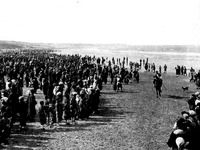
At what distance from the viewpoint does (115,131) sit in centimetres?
1296

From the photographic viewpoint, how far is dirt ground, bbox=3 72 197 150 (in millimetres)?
11109

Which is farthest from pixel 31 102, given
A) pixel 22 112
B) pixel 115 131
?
pixel 115 131

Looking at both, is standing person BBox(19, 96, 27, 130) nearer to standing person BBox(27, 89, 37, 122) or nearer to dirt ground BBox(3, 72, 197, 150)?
dirt ground BBox(3, 72, 197, 150)

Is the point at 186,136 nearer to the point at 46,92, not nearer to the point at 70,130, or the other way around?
the point at 70,130

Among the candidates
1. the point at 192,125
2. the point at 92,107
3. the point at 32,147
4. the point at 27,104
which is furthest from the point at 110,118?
the point at 192,125

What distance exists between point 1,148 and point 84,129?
13.1ft

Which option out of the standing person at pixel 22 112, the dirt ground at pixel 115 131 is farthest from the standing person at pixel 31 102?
the standing person at pixel 22 112

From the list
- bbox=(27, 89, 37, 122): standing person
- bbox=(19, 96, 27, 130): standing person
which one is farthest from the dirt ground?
bbox=(27, 89, 37, 122): standing person

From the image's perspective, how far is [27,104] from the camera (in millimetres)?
13867

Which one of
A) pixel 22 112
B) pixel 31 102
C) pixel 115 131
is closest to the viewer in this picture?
pixel 22 112

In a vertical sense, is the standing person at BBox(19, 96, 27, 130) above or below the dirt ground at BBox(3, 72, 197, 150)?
above

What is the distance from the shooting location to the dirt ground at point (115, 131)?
1111 cm

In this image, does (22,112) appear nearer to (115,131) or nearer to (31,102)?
(31,102)

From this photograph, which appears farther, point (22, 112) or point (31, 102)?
point (31, 102)
